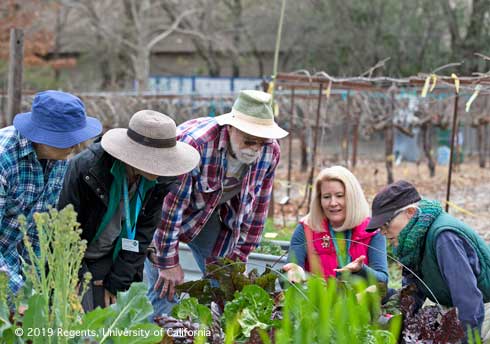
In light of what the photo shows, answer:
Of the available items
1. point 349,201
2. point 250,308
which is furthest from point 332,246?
point 250,308

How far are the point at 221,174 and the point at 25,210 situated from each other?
1.11 metres

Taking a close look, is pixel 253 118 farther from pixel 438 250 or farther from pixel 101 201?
pixel 438 250

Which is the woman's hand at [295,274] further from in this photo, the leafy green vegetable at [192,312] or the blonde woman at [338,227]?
the blonde woman at [338,227]

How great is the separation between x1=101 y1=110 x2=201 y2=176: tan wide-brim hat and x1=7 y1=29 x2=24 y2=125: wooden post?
267cm

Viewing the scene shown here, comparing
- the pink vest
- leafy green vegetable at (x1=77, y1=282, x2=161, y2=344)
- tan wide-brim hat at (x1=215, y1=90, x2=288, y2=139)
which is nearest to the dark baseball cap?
the pink vest

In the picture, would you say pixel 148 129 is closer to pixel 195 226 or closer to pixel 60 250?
pixel 195 226

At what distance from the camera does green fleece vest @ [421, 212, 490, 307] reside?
10.4 feet

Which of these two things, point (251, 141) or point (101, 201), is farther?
point (251, 141)

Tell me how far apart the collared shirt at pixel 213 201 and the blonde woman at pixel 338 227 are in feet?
1.26

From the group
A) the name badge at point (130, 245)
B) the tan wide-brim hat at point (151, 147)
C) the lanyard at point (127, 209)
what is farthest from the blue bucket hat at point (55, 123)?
the name badge at point (130, 245)

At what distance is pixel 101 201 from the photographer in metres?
3.39

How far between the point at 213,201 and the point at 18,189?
3.91ft

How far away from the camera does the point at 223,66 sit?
1383 inches

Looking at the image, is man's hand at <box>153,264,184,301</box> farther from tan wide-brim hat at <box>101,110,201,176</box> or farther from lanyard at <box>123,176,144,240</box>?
tan wide-brim hat at <box>101,110,201,176</box>
